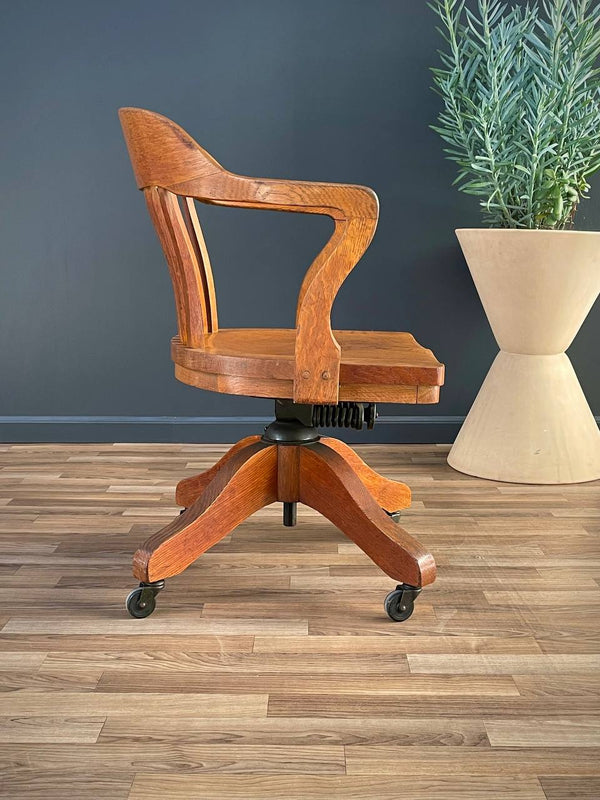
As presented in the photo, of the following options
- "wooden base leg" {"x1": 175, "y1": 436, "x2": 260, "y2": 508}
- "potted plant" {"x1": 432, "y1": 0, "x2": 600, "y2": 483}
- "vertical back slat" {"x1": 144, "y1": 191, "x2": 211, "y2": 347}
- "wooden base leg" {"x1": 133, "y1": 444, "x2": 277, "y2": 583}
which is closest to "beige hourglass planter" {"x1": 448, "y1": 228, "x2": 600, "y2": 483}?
"potted plant" {"x1": 432, "y1": 0, "x2": 600, "y2": 483}

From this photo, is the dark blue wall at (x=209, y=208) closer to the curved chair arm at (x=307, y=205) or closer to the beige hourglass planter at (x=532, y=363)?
the beige hourglass planter at (x=532, y=363)

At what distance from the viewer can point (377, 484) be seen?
5.87ft

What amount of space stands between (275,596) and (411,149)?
1604 millimetres

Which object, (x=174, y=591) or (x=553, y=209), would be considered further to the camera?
(x=553, y=209)

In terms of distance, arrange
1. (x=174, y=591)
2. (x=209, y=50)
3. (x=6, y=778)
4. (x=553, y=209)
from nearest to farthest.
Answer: (x=6, y=778)
(x=174, y=591)
(x=553, y=209)
(x=209, y=50)

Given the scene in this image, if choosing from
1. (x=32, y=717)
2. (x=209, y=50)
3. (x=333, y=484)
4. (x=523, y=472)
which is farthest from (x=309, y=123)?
(x=32, y=717)

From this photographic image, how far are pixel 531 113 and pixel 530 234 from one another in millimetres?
302

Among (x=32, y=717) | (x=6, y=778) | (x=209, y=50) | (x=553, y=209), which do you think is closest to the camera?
(x=6, y=778)

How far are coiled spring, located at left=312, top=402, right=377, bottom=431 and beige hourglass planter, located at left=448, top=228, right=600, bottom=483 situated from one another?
0.95m

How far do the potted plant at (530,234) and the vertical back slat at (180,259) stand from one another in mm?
1021

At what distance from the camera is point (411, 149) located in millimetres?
2588

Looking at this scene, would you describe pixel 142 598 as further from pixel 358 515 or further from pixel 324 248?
pixel 324 248

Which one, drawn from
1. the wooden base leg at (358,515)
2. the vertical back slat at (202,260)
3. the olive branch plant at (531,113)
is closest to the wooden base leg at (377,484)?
the wooden base leg at (358,515)

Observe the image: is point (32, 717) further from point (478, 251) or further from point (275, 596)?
point (478, 251)
